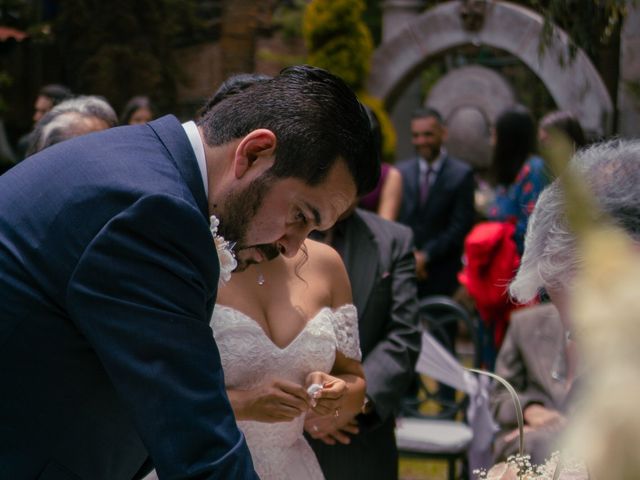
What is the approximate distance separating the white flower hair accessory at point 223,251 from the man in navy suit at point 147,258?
0.02 meters

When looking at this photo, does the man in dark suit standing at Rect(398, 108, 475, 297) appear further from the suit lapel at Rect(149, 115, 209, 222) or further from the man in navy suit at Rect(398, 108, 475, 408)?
the suit lapel at Rect(149, 115, 209, 222)

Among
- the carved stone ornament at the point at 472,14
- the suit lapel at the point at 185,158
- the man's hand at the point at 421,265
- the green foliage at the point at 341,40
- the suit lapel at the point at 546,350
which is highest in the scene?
the suit lapel at the point at 185,158

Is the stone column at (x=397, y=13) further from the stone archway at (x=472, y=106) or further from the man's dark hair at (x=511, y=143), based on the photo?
the man's dark hair at (x=511, y=143)

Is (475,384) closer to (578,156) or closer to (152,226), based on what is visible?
(578,156)

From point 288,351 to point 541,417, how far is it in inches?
53.8

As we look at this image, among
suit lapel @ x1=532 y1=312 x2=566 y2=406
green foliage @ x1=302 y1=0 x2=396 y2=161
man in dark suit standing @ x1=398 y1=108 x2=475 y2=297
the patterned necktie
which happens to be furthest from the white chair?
green foliage @ x1=302 y1=0 x2=396 y2=161

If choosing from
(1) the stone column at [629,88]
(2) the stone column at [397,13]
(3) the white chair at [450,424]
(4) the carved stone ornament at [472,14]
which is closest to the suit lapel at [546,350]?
(3) the white chair at [450,424]

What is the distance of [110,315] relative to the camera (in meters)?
1.85

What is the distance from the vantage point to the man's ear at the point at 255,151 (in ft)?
6.80

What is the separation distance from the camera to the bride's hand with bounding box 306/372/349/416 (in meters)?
3.18

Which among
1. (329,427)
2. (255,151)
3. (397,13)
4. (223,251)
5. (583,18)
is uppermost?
(255,151)

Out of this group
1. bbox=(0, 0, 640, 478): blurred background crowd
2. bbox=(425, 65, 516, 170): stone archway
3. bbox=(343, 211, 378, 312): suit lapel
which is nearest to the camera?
bbox=(343, 211, 378, 312): suit lapel

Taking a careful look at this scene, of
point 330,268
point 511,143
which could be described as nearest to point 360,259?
point 330,268

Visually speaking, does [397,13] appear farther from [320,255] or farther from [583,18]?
[320,255]
